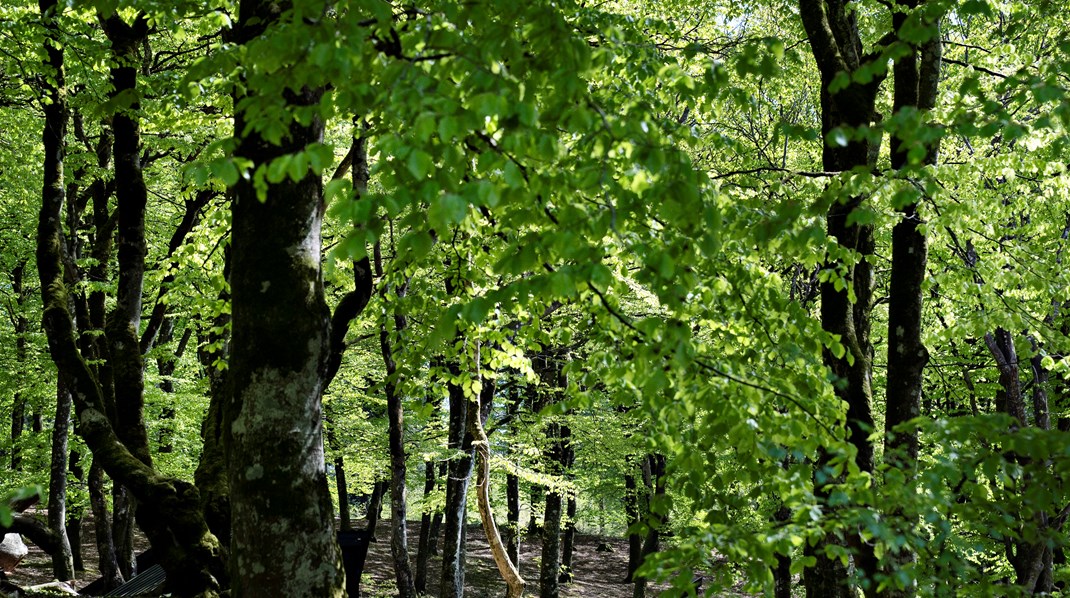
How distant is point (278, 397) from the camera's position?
379 centimetres

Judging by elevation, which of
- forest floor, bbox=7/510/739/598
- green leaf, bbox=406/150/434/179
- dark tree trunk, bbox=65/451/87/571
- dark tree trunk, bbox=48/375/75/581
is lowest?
forest floor, bbox=7/510/739/598

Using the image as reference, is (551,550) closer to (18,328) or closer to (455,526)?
(455,526)

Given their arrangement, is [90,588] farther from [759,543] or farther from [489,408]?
[759,543]

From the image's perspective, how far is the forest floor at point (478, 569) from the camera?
56.6ft

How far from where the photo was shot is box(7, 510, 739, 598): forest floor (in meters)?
17.2

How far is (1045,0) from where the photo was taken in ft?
15.6

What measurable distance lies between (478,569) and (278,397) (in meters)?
21.4

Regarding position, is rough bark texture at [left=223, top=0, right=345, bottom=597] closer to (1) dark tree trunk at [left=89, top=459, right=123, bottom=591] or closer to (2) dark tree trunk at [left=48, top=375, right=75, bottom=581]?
(1) dark tree trunk at [left=89, top=459, right=123, bottom=591]

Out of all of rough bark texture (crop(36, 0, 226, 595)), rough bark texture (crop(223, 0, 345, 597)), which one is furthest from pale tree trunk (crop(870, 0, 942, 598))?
rough bark texture (crop(36, 0, 226, 595))

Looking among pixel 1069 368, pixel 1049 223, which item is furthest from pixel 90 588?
pixel 1049 223

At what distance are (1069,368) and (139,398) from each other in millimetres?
10707

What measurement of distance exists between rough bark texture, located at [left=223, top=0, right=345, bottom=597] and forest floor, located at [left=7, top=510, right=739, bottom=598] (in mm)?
13977

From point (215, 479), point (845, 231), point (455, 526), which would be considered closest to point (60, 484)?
point (455, 526)

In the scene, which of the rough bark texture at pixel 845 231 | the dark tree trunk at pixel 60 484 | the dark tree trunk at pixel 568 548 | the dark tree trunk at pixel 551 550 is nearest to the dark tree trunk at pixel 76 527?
the dark tree trunk at pixel 60 484
